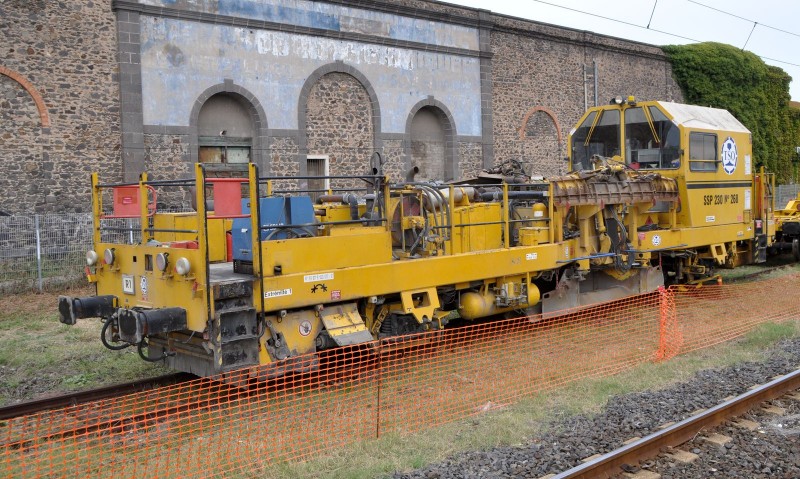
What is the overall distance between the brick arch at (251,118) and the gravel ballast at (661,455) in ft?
43.0

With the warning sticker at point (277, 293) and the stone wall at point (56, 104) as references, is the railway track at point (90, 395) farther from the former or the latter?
the stone wall at point (56, 104)

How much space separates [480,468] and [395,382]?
95.2 inches

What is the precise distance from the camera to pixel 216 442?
239 inches

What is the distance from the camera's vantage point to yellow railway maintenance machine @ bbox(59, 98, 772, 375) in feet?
22.4

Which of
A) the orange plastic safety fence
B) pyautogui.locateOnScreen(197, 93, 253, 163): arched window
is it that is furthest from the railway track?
pyautogui.locateOnScreen(197, 93, 253, 163): arched window

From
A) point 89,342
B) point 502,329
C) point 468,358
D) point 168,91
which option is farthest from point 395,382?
point 168,91

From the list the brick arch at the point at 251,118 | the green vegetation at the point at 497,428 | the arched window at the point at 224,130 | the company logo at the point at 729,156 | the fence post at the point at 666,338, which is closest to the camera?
the green vegetation at the point at 497,428

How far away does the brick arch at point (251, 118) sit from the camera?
57.2 ft

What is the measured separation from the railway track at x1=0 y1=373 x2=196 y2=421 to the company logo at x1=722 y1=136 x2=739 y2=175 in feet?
32.5

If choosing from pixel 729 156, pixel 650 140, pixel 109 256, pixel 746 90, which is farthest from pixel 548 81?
pixel 109 256

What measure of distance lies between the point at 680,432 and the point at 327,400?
3.20 meters

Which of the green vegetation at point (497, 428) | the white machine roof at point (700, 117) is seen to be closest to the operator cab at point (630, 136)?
the white machine roof at point (700, 117)

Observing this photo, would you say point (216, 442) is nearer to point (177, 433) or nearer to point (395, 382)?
point (177, 433)

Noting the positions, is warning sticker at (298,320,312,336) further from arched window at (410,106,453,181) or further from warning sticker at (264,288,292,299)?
arched window at (410,106,453,181)
